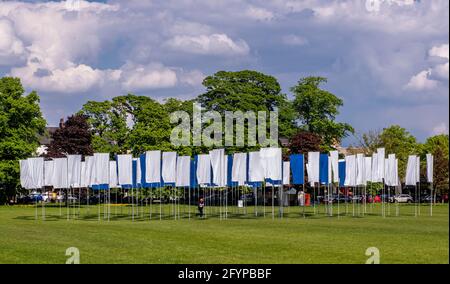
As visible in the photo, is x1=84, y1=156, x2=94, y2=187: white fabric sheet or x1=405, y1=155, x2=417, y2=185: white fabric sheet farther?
x1=405, y1=155, x2=417, y2=185: white fabric sheet

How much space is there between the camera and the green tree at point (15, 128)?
85125 mm

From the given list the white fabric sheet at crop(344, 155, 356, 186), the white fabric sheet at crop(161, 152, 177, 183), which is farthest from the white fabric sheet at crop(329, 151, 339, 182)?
the white fabric sheet at crop(161, 152, 177, 183)

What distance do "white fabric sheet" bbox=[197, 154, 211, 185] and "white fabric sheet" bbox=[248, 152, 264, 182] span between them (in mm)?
3049

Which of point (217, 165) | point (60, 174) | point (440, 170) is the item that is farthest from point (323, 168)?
point (440, 170)

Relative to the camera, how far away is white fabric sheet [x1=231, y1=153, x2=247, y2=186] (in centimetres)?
5228

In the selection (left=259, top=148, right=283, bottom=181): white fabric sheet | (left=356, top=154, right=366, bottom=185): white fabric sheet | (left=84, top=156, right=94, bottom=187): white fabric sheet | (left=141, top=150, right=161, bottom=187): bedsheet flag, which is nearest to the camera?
(left=259, top=148, right=283, bottom=181): white fabric sheet

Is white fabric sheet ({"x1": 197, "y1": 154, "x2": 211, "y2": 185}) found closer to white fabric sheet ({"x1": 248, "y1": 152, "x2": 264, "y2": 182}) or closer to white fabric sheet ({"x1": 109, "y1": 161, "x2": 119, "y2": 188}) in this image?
white fabric sheet ({"x1": 248, "y1": 152, "x2": 264, "y2": 182})

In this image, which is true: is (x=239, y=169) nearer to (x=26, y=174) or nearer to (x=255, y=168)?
(x=255, y=168)

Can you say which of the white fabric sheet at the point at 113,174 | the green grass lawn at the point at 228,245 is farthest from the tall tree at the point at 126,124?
the green grass lawn at the point at 228,245

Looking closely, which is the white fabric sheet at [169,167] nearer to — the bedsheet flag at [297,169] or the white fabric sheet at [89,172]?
the white fabric sheet at [89,172]

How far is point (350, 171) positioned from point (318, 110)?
48.0 meters

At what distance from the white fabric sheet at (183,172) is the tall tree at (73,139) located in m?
45.3

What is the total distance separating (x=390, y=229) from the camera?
128 ft
